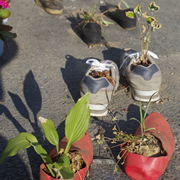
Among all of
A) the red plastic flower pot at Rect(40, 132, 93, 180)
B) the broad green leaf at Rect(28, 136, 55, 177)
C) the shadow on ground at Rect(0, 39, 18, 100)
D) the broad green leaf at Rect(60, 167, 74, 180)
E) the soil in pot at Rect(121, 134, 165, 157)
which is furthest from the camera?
the shadow on ground at Rect(0, 39, 18, 100)

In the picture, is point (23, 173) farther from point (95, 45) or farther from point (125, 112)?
point (95, 45)

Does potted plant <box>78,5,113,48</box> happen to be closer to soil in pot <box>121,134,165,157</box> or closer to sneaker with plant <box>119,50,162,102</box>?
sneaker with plant <box>119,50,162,102</box>

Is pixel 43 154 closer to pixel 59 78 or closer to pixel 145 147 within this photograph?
pixel 145 147

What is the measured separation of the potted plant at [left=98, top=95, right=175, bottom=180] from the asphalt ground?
0.47 feet

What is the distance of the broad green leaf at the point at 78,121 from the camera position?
56.3 inches

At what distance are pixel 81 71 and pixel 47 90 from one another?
473 mm

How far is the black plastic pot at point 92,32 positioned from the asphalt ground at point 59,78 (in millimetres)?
105

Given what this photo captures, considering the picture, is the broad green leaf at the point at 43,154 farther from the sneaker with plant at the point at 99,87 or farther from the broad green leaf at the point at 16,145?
the sneaker with plant at the point at 99,87

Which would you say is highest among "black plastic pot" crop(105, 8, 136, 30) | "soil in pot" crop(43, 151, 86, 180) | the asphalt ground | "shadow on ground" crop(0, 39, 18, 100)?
"soil in pot" crop(43, 151, 86, 180)

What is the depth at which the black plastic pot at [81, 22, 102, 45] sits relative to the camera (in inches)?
121

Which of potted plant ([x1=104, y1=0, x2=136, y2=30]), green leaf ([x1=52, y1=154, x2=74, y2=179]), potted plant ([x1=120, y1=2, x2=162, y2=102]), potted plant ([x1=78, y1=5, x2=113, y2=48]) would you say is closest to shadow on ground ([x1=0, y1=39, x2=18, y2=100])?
potted plant ([x1=78, y1=5, x2=113, y2=48])

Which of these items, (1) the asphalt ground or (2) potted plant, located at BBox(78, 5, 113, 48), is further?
(2) potted plant, located at BBox(78, 5, 113, 48)

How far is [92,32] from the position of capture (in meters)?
3.09

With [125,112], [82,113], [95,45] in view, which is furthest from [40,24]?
[82,113]
